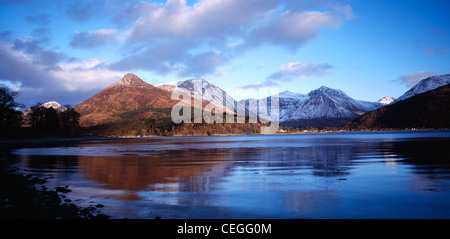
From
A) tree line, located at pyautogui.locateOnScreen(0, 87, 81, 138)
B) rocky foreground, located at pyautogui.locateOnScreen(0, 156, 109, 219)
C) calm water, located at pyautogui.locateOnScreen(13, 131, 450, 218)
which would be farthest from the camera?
tree line, located at pyautogui.locateOnScreen(0, 87, 81, 138)

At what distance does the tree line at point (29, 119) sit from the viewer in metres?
95.9

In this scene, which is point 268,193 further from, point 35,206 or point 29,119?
point 29,119

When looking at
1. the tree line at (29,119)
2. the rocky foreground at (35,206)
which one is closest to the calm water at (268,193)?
the rocky foreground at (35,206)

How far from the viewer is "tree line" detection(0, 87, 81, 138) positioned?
95938 mm

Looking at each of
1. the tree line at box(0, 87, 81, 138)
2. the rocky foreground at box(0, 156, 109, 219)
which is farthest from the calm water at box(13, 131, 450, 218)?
the tree line at box(0, 87, 81, 138)

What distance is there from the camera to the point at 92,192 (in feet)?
67.6

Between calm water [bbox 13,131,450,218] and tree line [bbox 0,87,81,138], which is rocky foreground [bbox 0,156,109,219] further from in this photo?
tree line [bbox 0,87,81,138]

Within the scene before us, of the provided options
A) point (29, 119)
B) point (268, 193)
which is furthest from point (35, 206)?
point (29, 119)

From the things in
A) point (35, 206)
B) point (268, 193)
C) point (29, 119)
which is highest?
point (29, 119)

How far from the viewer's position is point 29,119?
152m

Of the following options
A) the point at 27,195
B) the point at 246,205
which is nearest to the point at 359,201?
the point at 246,205
